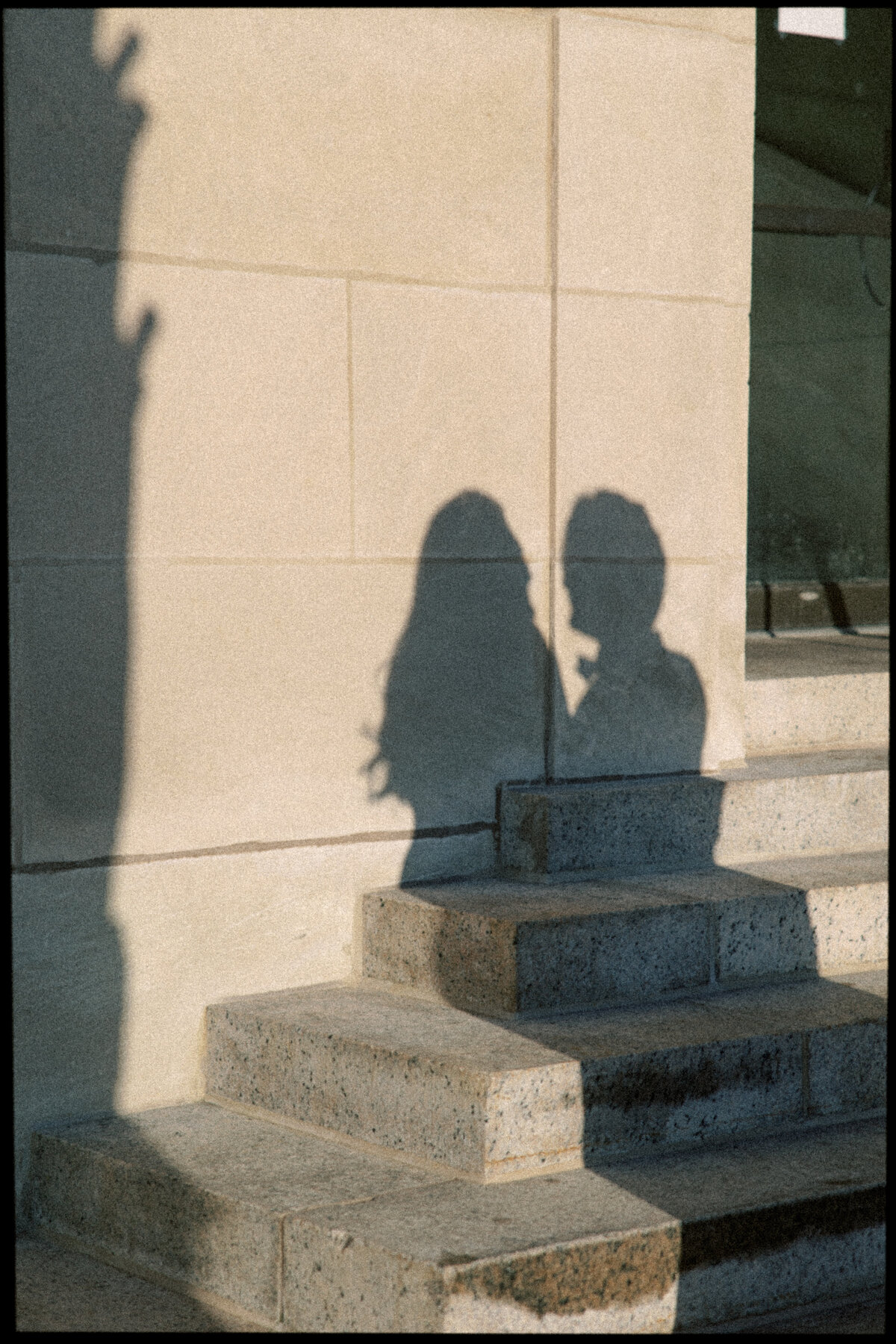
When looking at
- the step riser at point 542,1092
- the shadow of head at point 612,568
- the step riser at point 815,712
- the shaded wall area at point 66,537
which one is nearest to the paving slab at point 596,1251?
the step riser at point 542,1092

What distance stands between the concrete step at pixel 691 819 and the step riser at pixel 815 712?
43 cm

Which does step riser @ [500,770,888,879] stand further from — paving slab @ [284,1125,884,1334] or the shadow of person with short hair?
paving slab @ [284,1125,884,1334]

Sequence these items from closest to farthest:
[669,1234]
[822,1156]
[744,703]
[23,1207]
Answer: [669,1234] < [822,1156] < [23,1207] < [744,703]

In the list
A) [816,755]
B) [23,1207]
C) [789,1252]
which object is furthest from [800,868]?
[23,1207]

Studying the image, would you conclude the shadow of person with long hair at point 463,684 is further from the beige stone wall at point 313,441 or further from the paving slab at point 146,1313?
the paving slab at point 146,1313

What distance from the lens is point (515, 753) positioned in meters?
5.85

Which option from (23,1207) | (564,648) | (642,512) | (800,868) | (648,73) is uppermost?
(648,73)

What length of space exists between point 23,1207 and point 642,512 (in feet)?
10.4

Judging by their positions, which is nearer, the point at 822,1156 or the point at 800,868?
the point at 822,1156

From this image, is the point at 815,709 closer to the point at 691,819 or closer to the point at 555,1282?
the point at 691,819

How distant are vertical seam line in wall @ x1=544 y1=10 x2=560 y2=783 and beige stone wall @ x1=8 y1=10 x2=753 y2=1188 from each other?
0.05 feet

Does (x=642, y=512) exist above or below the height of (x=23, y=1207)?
above

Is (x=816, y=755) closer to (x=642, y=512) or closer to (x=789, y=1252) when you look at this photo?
(x=642, y=512)

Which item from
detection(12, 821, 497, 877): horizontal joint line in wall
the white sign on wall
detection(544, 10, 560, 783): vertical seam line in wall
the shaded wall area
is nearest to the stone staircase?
detection(12, 821, 497, 877): horizontal joint line in wall
